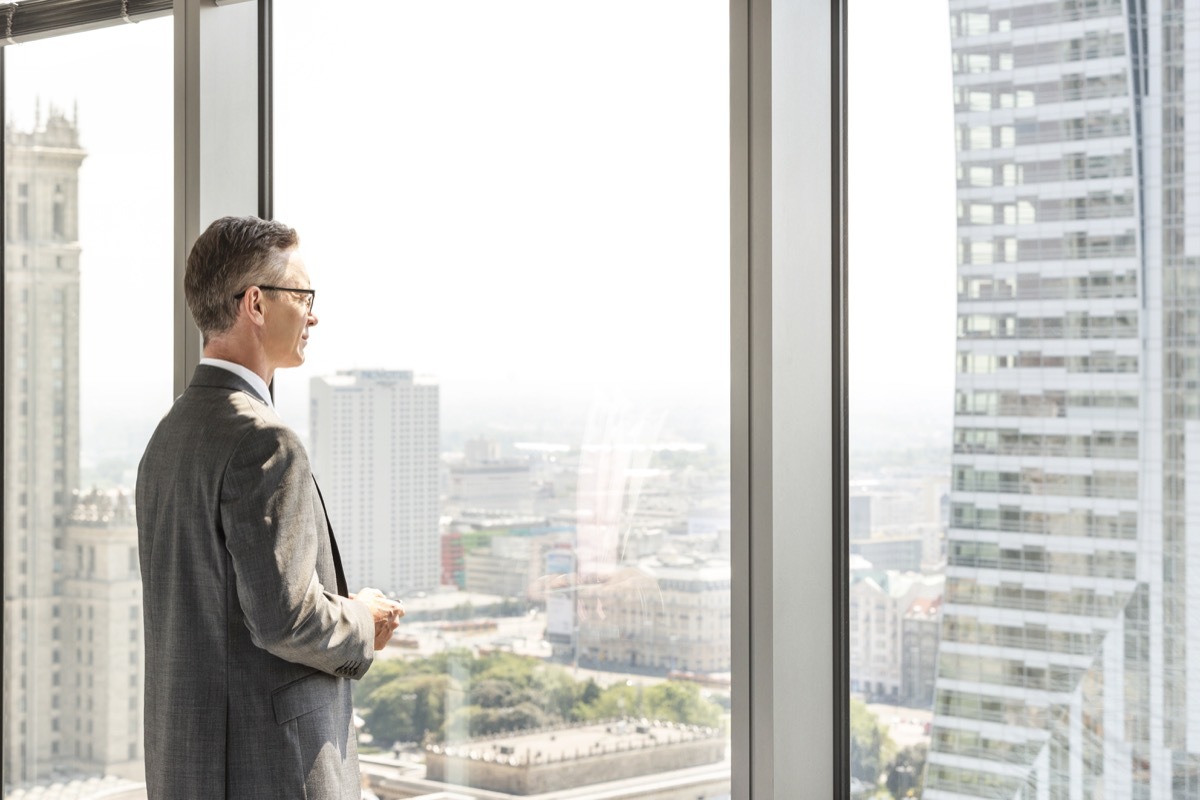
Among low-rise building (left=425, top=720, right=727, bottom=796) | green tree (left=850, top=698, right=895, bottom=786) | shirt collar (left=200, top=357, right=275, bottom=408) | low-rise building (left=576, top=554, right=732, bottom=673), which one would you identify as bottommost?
low-rise building (left=425, top=720, right=727, bottom=796)

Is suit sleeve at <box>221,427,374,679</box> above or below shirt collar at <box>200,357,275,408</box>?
below

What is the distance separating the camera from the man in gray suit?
1.46 meters

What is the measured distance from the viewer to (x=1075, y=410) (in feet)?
5.15

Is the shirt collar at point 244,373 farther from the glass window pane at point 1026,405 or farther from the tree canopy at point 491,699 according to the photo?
the glass window pane at point 1026,405

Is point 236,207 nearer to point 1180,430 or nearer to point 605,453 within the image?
point 605,453

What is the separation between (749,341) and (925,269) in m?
0.30

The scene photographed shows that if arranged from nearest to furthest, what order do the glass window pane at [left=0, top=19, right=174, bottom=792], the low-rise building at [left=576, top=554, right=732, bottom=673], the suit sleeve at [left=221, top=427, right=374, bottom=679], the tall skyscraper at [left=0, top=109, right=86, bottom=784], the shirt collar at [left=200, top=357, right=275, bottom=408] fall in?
the suit sleeve at [left=221, top=427, right=374, bottom=679], the shirt collar at [left=200, top=357, right=275, bottom=408], the low-rise building at [left=576, top=554, right=732, bottom=673], the glass window pane at [left=0, top=19, right=174, bottom=792], the tall skyscraper at [left=0, top=109, right=86, bottom=784]

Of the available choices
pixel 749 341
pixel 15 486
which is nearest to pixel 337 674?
pixel 749 341

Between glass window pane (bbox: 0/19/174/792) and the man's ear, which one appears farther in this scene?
glass window pane (bbox: 0/19/174/792)

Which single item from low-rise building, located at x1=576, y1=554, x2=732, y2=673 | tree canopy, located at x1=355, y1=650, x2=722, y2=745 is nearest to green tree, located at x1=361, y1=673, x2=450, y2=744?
tree canopy, located at x1=355, y1=650, x2=722, y2=745

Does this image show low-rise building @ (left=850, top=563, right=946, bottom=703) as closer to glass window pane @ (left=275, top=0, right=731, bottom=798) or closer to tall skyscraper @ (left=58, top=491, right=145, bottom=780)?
glass window pane @ (left=275, top=0, right=731, bottom=798)

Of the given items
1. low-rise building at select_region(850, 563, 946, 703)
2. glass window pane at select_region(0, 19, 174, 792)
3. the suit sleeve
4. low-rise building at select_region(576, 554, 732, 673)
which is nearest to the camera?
the suit sleeve

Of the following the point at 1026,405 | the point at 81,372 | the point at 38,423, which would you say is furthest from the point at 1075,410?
the point at 38,423

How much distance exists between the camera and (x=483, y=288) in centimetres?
208
